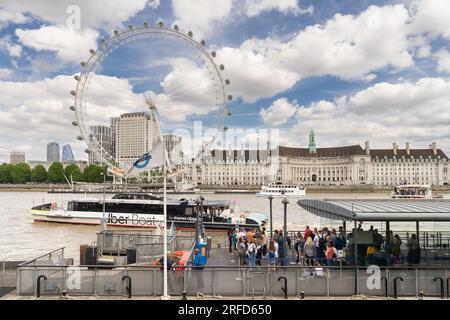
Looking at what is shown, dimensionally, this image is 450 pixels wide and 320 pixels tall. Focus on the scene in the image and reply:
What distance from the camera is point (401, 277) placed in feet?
38.9

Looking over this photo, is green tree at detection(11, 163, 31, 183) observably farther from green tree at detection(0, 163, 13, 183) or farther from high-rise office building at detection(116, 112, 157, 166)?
high-rise office building at detection(116, 112, 157, 166)

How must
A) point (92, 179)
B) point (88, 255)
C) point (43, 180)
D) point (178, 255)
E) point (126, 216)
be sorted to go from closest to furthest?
point (178, 255), point (88, 255), point (126, 216), point (92, 179), point (43, 180)

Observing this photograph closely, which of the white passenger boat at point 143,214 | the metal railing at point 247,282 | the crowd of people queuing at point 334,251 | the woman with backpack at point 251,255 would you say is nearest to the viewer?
the metal railing at point 247,282

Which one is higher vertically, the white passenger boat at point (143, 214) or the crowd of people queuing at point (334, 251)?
the crowd of people queuing at point (334, 251)

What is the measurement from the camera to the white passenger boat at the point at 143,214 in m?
40.6

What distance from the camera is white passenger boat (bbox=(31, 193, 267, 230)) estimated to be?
40625mm

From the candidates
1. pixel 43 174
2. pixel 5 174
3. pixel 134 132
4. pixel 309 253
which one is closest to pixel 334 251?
pixel 309 253

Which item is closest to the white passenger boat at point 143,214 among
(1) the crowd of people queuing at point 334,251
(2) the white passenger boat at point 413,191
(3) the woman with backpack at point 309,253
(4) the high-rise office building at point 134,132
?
(4) the high-rise office building at point 134,132

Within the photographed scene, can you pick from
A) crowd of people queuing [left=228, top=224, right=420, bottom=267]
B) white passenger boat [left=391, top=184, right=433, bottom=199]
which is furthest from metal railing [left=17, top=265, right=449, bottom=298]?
white passenger boat [left=391, top=184, right=433, bottom=199]

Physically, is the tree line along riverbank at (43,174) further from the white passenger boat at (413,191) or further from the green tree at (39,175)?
the white passenger boat at (413,191)
